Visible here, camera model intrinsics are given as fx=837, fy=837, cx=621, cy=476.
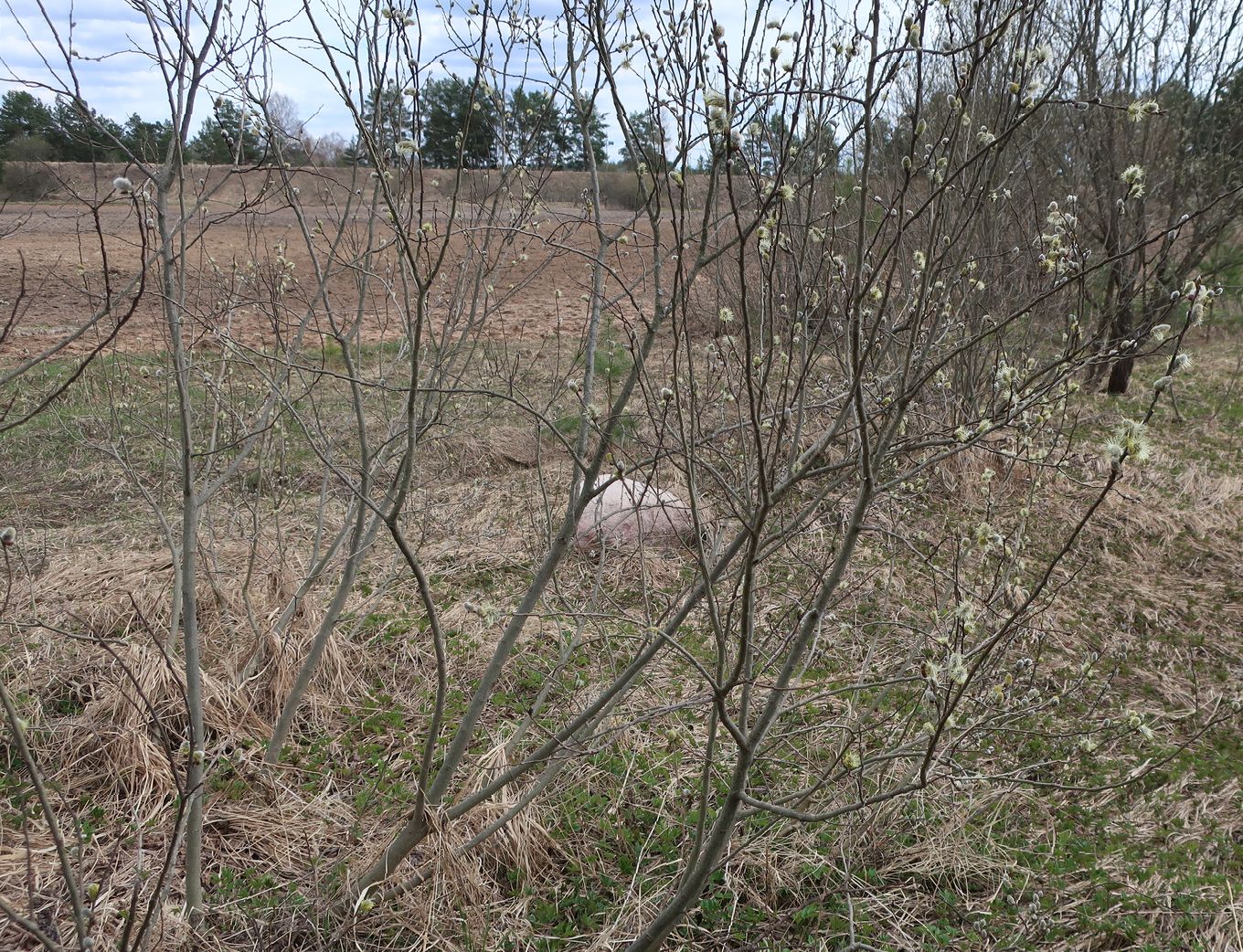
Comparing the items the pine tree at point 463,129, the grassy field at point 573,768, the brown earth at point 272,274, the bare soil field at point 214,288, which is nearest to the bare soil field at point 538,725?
the grassy field at point 573,768

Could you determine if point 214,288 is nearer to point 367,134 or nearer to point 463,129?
point 463,129

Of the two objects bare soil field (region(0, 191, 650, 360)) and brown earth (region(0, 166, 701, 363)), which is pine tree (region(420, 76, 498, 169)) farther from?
bare soil field (region(0, 191, 650, 360))

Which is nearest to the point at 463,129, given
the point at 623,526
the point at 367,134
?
the point at 367,134

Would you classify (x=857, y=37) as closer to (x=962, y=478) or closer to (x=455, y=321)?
(x=455, y=321)

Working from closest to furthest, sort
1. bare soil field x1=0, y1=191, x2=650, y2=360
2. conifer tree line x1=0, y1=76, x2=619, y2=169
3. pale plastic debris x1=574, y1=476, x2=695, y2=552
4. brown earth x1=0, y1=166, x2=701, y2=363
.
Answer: conifer tree line x1=0, y1=76, x2=619, y2=169 < brown earth x1=0, y1=166, x2=701, y2=363 < pale plastic debris x1=574, y1=476, x2=695, y2=552 < bare soil field x1=0, y1=191, x2=650, y2=360

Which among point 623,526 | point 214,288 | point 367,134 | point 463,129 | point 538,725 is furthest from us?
point 214,288

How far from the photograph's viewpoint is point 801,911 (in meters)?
2.94

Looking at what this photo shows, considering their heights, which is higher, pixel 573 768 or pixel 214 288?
pixel 214 288

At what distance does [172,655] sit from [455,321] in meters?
1.96

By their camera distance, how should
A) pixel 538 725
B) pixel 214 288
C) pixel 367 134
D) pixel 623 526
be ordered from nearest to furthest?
pixel 367 134, pixel 538 725, pixel 623 526, pixel 214 288

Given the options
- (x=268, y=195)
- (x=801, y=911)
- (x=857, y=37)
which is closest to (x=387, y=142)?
(x=268, y=195)

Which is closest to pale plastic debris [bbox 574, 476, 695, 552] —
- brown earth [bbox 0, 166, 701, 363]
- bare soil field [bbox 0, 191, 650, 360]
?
brown earth [bbox 0, 166, 701, 363]

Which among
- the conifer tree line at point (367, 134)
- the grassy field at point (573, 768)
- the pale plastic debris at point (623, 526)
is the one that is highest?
the conifer tree line at point (367, 134)

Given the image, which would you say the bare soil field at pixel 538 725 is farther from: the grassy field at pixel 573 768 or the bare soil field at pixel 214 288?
the bare soil field at pixel 214 288
